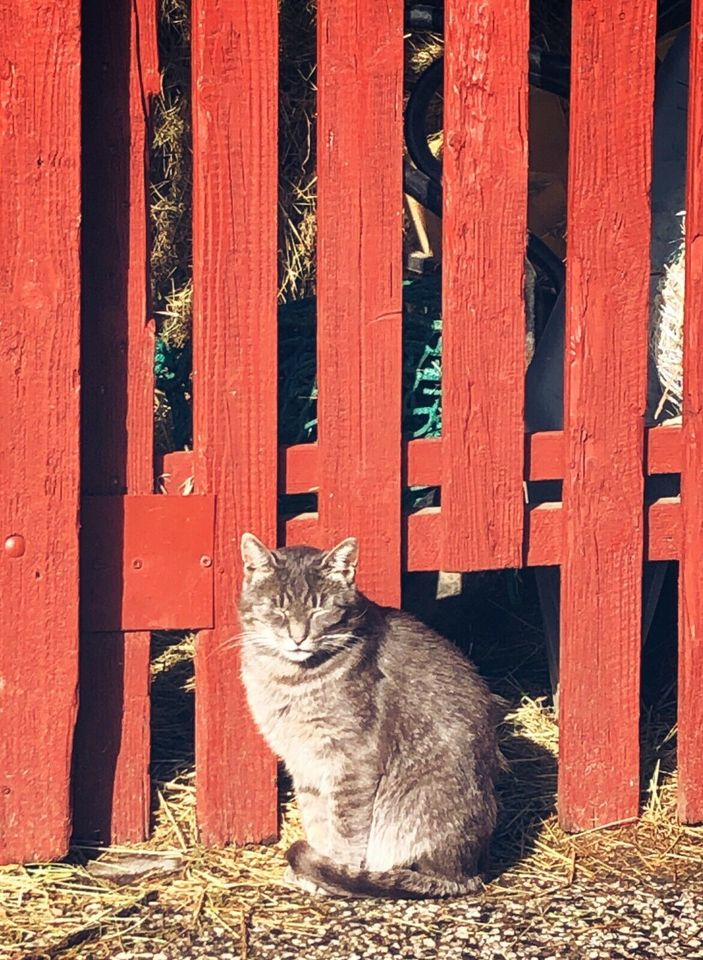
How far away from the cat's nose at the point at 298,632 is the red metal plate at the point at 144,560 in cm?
27

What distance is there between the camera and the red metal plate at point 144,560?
159 inches

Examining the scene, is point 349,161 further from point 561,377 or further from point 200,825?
point 200,825

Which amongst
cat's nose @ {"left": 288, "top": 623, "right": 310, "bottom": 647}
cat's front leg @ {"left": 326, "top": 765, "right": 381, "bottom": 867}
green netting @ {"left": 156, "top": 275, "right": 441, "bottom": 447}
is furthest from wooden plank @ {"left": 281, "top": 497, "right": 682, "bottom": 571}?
cat's front leg @ {"left": 326, "top": 765, "right": 381, "bottom": 867}

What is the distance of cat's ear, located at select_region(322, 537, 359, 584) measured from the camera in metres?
3.96

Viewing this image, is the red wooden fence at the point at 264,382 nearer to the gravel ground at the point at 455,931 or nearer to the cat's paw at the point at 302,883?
the cat's paw at the point at 302,883

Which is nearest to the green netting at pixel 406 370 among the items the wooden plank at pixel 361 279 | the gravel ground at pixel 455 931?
the wooden plank at pixel 361 279

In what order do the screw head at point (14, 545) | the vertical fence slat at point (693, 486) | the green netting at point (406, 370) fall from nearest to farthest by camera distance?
the screw head at point (14, 545)
the vertical fence slat at point (693, 486)
the green netting at point (406, 370)

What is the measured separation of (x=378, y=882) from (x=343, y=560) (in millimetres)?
865

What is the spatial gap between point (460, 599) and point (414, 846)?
76.9 inches

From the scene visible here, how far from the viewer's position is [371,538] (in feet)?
13.7

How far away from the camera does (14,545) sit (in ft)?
12.8

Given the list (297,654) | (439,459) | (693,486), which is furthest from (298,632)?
(693,486)

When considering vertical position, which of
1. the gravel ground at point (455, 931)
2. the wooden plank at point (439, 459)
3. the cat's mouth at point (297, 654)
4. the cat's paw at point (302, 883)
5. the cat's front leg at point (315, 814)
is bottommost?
the gravel ground at point (455, 931)

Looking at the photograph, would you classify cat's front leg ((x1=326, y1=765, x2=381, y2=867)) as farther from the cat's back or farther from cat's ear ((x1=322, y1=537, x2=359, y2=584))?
cat's ear ((x1=322, y1=537, x2=359, y2=584))
